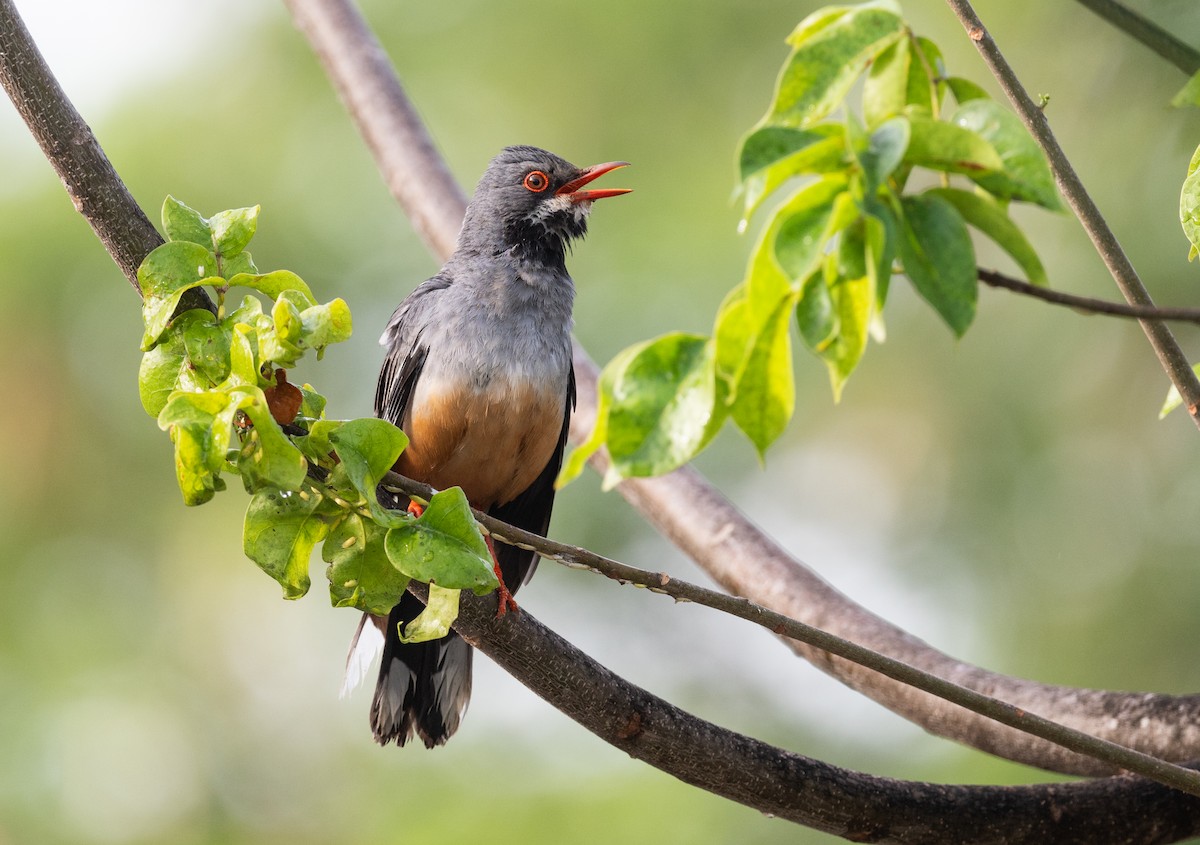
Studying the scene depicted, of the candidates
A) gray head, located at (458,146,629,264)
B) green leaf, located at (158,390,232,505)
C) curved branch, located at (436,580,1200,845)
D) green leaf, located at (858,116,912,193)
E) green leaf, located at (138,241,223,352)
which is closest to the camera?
green leaf, located at (858,116,912,193)

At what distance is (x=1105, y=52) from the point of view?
6.45m

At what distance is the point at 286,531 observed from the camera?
7.32 ft

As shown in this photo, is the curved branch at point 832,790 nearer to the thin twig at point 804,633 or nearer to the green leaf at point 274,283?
the thin twig at point 804,633

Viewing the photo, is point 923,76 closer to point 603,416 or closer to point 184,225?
point 603,416

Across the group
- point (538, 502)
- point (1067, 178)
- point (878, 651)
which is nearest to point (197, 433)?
point (1067, 178)

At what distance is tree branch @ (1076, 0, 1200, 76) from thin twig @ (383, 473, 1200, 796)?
141 centimetres

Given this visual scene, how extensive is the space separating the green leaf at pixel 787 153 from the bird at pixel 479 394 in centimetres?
314

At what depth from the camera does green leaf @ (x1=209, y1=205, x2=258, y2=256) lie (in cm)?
246

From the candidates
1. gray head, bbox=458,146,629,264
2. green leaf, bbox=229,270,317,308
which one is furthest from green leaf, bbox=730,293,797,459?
gray head, bbox=458,146,629,264

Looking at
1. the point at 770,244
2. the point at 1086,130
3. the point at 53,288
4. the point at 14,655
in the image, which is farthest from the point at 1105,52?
the point at 14,655

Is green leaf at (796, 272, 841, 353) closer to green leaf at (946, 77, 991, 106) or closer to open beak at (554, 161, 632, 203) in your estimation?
green leaf at (946, 77, 991, 106)

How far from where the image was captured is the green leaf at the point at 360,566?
2.25 metres

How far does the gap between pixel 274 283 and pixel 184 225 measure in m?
0.22

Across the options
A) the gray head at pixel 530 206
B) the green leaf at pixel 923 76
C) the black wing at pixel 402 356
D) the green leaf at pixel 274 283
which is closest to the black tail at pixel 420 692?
the black wing at pixel 402 356
